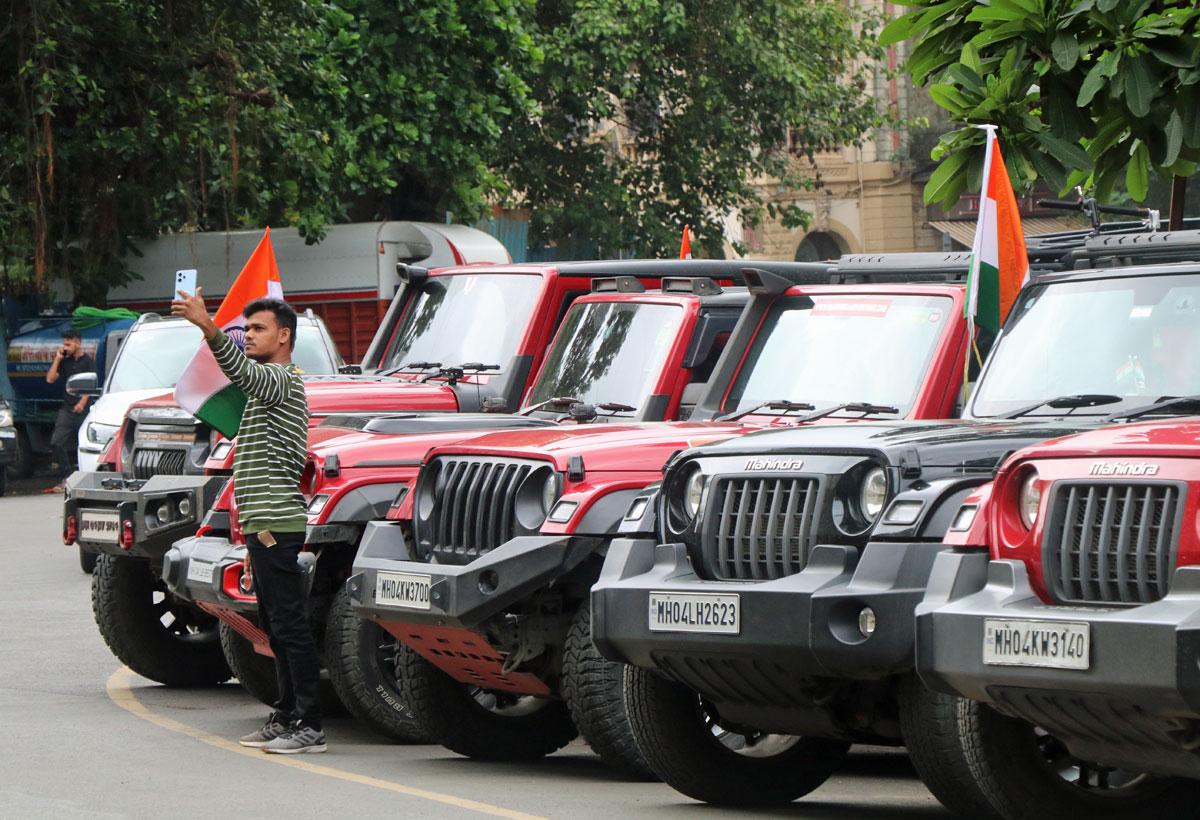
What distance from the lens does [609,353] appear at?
37.5ft

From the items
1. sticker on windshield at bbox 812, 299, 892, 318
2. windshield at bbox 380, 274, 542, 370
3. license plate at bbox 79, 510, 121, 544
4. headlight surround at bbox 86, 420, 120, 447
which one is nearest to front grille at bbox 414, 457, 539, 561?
sticker on windshield at bbox 812, 299, 892, 318

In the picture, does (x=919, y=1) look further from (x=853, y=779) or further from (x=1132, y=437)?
(x=1132, y=437)

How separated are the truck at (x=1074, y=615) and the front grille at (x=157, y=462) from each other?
6.81 meters

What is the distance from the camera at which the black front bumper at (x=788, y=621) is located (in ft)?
22.5

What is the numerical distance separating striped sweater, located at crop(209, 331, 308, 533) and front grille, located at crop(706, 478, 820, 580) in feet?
8.28

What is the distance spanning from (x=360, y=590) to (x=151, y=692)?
360cm

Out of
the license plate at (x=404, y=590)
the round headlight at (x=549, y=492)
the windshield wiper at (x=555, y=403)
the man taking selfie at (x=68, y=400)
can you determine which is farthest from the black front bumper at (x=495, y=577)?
the man taking selfie at (x=68, y=400)

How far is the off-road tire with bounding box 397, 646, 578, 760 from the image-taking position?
30.7 ft

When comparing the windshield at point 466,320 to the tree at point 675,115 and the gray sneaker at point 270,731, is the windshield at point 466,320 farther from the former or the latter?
the tree at point 675,115

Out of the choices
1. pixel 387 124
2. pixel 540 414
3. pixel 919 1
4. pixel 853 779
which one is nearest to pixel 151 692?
pixel 540 414

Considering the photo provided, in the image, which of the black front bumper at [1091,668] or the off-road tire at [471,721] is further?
the off-road tire at [471,721]

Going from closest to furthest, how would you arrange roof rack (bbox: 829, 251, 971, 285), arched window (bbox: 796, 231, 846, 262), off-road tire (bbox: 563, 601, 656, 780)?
off-road tire (bbox: 563, 601, 656, 780), roof rack (bbox: 829, 251, 971, 285), arched window (bbox: 796, 231, 846, 262)

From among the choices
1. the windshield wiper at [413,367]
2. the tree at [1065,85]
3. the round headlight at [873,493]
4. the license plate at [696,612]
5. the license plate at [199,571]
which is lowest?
the license plate at [199,571]

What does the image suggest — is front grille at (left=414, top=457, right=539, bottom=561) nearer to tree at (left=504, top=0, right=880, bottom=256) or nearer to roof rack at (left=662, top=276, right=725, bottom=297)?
roof rack at (left=662, top=276, right=725, bottom=297)
